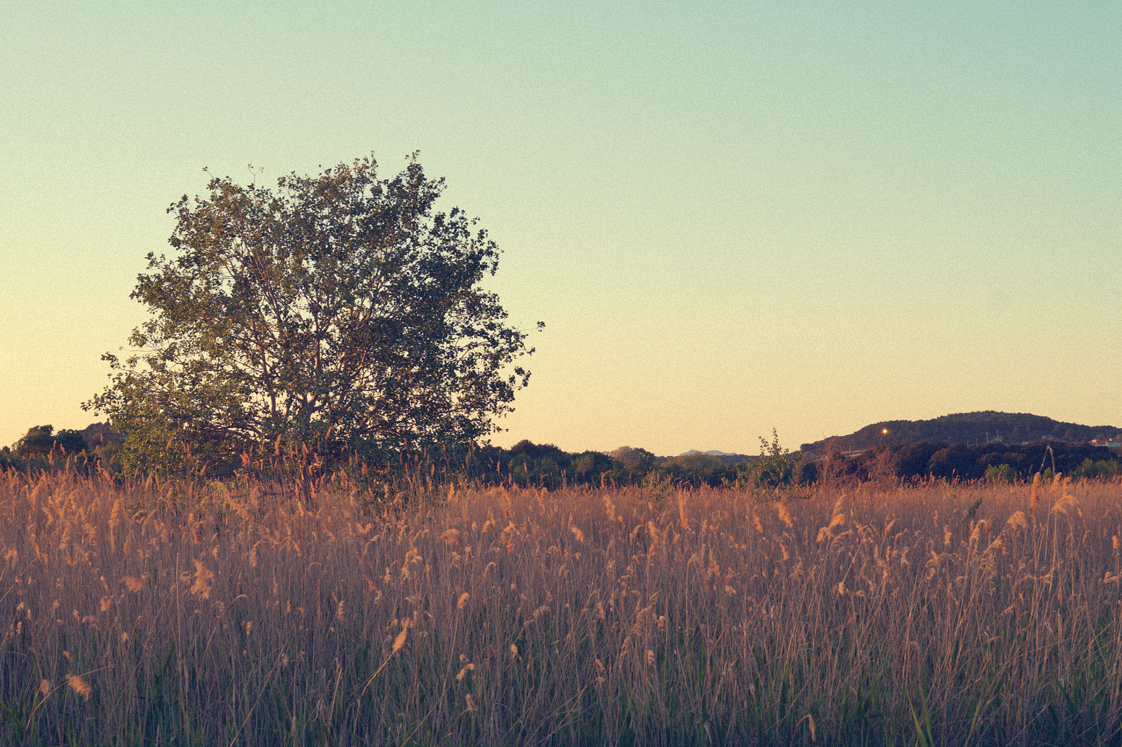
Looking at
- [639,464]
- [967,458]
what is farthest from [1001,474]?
[639,464]

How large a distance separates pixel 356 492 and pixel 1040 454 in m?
26.6

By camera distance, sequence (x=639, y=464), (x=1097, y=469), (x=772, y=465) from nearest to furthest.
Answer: (x=772, y=465), (x=639, y=464), (x=1097, y=469)

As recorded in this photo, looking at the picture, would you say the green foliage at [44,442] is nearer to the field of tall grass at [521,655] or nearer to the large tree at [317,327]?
the large tree at [317,327]

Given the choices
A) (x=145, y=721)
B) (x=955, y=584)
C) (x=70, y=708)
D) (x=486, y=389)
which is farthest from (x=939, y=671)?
(x=486, y=389)

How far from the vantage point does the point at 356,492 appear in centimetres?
1119

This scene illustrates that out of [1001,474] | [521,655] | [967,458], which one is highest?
[967,458]

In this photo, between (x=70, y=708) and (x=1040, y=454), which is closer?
(x=70, y=708)

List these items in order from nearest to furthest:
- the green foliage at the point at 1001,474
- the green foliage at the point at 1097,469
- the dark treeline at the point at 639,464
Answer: the dark treeline at the point at 639,464 → the green foliage at the point at 1001,474 → the green foliage at the point at 1097,469

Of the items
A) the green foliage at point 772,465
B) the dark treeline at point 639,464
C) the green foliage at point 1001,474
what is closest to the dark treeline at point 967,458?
the dark treeline at point 639,464

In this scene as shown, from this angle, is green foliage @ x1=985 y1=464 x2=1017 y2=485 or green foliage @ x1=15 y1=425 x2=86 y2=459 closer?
green foliage @ x1=985 y1=464 x2=1017 y2=485

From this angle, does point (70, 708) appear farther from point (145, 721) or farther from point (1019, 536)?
point (1019, 536)

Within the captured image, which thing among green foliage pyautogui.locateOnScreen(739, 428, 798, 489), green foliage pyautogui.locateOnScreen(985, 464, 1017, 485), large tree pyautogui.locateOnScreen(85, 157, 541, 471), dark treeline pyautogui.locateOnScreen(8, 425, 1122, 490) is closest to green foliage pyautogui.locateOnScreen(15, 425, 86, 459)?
dark treeline pyautogui.locateOnScreen(8, 425, 1122, 490)

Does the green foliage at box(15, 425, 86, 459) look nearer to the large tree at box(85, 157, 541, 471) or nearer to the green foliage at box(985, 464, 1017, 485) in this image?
the large tree at box(85, 157, 541, 471)

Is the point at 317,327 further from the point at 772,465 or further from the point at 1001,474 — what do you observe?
the point at 1001,474
